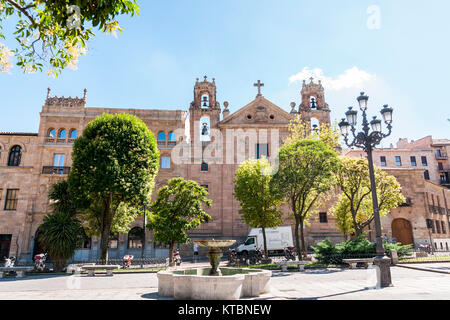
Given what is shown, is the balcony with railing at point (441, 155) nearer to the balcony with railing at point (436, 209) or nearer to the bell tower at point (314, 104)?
the balcony with railing at point (436, 209)

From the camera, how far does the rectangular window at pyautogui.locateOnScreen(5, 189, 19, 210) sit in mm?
30297

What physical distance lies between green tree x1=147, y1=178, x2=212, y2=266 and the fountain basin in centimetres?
1141

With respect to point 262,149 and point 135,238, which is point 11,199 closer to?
point 135,238

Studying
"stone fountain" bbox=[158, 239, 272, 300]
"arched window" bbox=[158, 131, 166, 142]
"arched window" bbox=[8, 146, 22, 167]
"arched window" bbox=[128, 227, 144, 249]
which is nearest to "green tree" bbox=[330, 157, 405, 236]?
"stone fountain" bbox=[158, 239, 272, 300]

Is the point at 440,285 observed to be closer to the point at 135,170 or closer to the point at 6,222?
the point at 135,170

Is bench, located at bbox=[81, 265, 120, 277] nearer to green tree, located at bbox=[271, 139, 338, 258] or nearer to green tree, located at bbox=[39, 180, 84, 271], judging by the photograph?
green tree, located at bbox=[39, 180, 84, 271]

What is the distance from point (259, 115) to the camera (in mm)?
37094

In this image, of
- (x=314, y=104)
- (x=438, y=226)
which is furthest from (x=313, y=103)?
(x=438, y=226)

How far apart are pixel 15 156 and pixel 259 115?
28.2m

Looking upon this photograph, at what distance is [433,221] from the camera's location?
126ft

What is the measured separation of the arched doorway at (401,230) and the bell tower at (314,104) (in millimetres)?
15771
